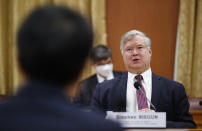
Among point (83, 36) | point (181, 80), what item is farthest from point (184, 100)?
point (181, 80)

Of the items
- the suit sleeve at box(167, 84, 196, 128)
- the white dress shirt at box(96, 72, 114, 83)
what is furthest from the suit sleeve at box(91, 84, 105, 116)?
the white dress shirt at box(96, 72, 114, 83)

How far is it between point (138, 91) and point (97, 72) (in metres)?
1.44

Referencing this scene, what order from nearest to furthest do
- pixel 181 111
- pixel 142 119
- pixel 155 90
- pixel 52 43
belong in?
1. pixel 52 43
2. pixel 142 119
3. pixel 181 111
4. pixel 155 90

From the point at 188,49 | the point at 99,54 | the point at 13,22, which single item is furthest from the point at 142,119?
the point at 13,22

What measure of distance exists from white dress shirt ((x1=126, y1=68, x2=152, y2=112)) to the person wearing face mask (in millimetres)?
1167

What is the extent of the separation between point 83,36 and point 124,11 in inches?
149

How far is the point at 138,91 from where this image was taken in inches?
85.5

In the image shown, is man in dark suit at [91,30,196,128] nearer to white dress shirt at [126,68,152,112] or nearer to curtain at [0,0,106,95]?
white dress shirt at [126,68,152,112]

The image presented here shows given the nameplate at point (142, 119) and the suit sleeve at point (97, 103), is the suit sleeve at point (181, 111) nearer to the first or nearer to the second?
the nameplate at point (142, 119)

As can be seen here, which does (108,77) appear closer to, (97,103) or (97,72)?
(97,72)

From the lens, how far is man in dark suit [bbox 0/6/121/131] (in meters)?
0.65

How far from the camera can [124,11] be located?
14.4 ft

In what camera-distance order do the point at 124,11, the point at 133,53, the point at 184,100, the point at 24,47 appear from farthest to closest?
the point at 124,11 < the point at 133,53 < the point at 184,100 < the point at 24,47

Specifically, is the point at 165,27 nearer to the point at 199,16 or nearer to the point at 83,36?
the point at 199,16
